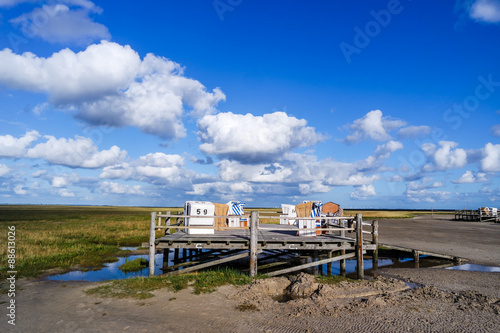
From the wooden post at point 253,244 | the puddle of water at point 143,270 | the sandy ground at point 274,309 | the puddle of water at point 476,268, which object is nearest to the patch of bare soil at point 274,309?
the sandy ground at point 274,309

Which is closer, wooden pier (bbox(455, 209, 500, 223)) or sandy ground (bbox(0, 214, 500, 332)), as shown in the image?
sandy ground (bbox(0, 214, 500, 332))

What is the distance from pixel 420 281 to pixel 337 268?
5.72 metres

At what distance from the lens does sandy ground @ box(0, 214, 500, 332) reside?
323 inches

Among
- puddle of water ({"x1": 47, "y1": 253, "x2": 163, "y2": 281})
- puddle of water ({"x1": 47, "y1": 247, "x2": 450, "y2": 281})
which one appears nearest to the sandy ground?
puddle of water ({"x1": 47, "y1": 253, "x2": 163, "y2": 281})

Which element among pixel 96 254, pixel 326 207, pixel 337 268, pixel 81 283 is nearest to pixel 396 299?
pixel 337 268

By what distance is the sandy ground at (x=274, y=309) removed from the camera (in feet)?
26.9

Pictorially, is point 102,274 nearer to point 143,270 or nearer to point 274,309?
point 143,270

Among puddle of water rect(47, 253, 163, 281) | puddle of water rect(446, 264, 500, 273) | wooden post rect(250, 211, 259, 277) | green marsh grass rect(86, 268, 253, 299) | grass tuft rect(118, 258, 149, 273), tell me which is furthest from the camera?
grass tuft rect(118, 258, 149, 273)

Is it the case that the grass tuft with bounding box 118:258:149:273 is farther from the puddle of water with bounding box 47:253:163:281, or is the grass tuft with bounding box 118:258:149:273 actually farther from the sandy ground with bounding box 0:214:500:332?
the sandy ground with bounding box 0:214:500:332

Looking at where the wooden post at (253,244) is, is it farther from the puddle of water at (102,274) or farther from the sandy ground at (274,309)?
the puddle of water at (102,274)

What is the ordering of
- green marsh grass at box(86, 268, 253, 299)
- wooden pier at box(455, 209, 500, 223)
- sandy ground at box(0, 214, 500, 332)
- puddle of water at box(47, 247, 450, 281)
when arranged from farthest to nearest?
wooden pier at box(455, 209, 500, 223)
puddle of water at box(47, 247, 450, 281)
green marsh grass at box(86, 268, 253, 299)
sandy ground at box(0, 214, 500, 332)

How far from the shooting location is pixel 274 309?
31.3 ft

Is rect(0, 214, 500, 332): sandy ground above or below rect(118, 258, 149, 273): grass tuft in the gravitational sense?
above

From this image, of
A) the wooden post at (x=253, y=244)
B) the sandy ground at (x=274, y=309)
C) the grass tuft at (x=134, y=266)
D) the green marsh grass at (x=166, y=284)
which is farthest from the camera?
the grass tuft at (x=134, y=266)
